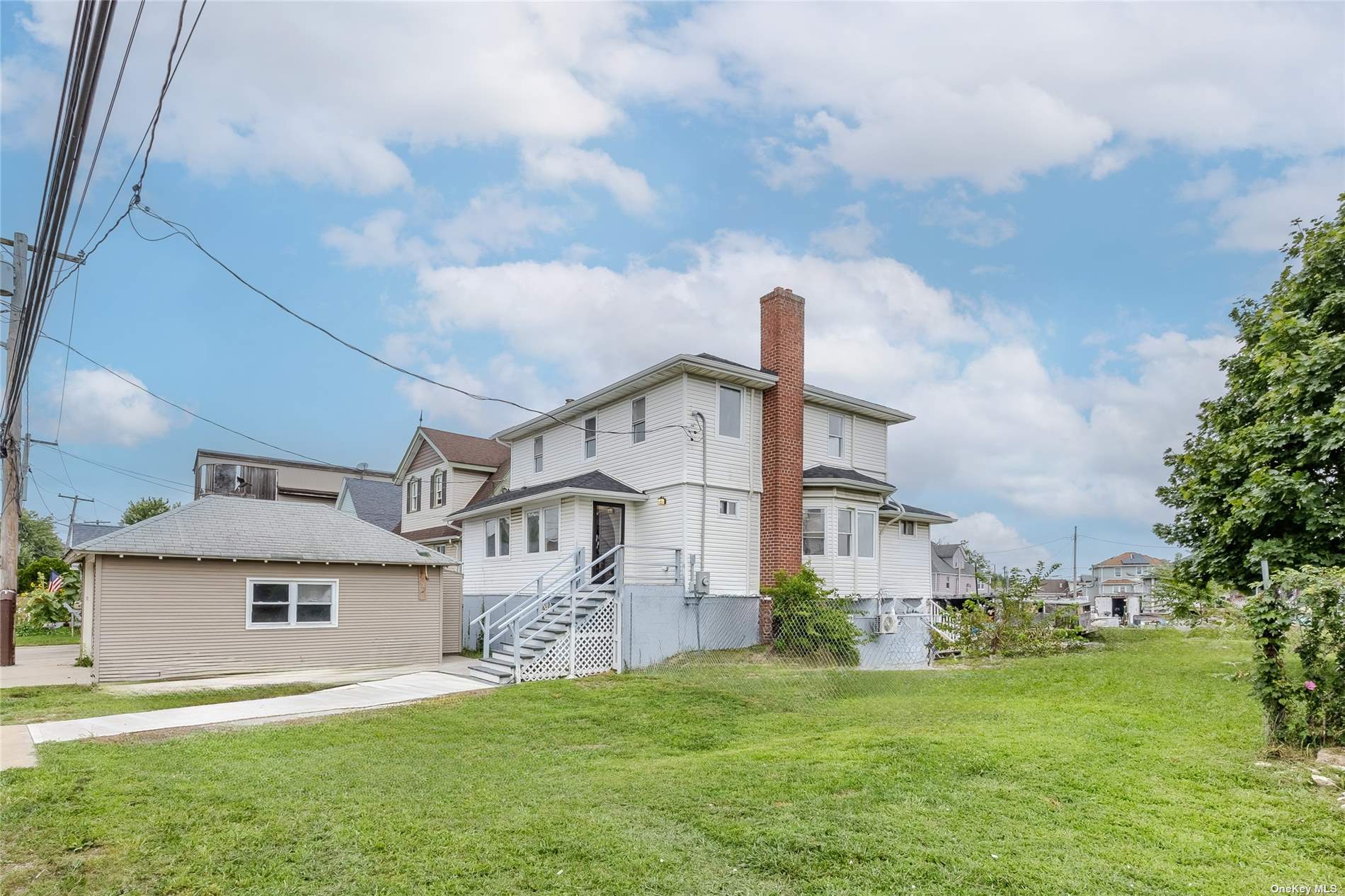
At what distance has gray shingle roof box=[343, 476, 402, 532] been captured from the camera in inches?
1431

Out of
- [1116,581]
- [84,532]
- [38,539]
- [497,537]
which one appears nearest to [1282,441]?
[497,537]

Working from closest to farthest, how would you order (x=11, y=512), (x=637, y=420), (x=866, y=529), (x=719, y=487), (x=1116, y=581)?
(x=11, y=512) → (x=719, y=487) → (x=637, y=420) → (x=866, y=529) → (x=1116, y=581)

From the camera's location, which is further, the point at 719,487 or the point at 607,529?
the point at 607,529

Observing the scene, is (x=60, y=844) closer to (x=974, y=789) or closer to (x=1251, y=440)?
(x=974, y=789)

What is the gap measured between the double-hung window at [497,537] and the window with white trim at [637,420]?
513 centimetres

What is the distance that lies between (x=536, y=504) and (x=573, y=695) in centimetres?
923

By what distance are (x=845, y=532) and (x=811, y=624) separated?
4.48 metres

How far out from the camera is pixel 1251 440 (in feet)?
32.6

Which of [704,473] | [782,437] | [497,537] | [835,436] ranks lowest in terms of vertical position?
[497,537]

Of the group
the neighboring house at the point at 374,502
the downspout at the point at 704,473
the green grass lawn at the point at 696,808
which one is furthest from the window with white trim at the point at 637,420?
the neighboring house at the point at 374,502

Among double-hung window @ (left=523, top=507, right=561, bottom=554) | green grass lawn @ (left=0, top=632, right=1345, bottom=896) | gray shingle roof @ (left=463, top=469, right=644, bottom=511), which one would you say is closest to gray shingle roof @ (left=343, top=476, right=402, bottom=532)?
Result: double-hung window @ (left=523, top=507, right=561, bottom=554)

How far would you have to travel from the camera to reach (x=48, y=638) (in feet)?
96.8

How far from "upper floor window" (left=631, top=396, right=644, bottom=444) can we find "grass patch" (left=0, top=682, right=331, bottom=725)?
9.38 meters

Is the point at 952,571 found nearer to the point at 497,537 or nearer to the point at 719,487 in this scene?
the point at 497,537
